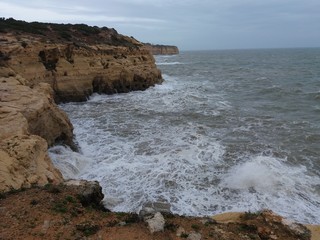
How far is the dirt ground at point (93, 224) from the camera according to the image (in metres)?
7.04

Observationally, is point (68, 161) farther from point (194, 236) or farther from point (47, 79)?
point (47, 79)

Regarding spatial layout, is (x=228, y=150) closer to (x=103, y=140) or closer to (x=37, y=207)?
(x=103, y=140)

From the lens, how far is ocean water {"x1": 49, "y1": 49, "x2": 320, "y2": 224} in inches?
468

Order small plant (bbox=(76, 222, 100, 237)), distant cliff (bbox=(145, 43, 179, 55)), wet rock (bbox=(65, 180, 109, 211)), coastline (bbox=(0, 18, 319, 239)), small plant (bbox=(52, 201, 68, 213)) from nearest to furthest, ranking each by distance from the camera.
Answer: small plant (bbox=(76, 222, 100, 237)) < small plant (bbox=(52, 201, 68, 213)) < wet rock (bbox=(65, 180, 109, 211)) < coastline (bbox=(0, 18, 319, 239)) < distant cliff (bbox=(145, 43, 179, 55))

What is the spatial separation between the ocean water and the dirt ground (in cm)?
303

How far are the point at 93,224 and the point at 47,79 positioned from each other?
2153cm

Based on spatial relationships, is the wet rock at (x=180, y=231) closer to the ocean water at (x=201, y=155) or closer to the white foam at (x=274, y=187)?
the ocean water at (x=201, y=155)

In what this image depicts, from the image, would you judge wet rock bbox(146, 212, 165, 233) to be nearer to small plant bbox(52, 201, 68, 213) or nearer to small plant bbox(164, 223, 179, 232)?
small plant bbox(164, 223, 179, 232)

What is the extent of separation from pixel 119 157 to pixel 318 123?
14586mm

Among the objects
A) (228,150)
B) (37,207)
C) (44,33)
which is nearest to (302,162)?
(228,150)

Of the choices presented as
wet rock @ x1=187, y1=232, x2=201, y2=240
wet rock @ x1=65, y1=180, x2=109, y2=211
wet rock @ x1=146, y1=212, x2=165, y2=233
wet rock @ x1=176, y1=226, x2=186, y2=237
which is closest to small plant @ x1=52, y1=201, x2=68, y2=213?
wet rock @ x1=65, y1=180, x2=109, y2=211

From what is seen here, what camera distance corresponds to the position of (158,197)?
39.0 feet

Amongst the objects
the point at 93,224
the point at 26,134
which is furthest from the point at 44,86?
the point at 93,224

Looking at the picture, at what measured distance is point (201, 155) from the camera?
15.8 metres
